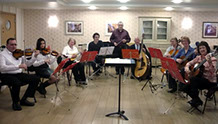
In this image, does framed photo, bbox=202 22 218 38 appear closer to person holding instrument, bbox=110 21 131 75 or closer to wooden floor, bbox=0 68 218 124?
person holding instrument, bbox=110 21 131 75

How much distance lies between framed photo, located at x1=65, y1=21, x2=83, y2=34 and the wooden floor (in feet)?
14.8

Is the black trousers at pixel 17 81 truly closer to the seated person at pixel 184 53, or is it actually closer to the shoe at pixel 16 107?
the shoe at pixel 16 107

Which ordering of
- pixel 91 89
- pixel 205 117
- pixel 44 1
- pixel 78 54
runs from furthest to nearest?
pixel 44 1, pixel 78 54, pixel 91 89, pixel 205 117

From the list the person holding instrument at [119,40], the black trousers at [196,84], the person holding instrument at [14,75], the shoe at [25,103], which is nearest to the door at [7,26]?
the person holding instrument at [119,40]

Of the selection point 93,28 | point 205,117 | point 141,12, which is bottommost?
point 205,117

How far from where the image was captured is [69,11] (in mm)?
9312

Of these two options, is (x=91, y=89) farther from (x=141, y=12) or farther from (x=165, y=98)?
(x=141, y=12)

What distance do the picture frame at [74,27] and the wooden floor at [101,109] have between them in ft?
14.8

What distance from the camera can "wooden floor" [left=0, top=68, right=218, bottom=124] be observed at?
334 centimetres

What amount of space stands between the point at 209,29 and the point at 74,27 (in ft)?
17.4

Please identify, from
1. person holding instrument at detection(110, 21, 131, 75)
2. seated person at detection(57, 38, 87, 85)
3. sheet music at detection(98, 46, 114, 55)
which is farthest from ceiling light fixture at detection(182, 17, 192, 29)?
seated person at detection(57, 38, 87, 85)

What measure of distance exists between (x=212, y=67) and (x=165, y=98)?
116 cm

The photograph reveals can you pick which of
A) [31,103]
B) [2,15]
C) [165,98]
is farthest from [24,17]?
[165,98]

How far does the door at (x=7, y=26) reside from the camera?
782 cm
